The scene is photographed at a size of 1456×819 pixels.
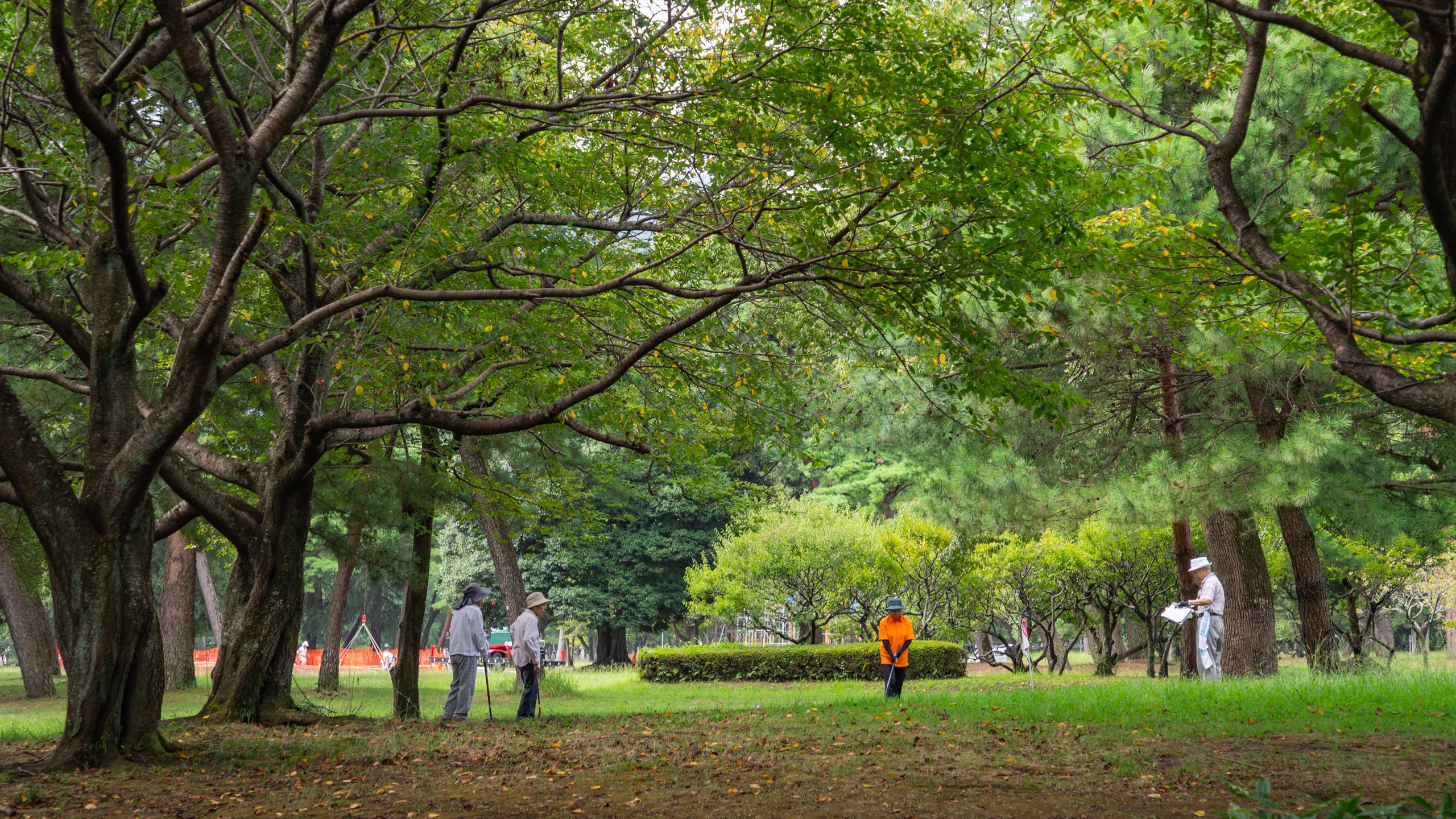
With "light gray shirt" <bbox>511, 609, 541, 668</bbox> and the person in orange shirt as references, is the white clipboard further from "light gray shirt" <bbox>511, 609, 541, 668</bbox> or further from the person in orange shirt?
"light gray shirt" <bbox>511, 609, 541, 668</bbox>

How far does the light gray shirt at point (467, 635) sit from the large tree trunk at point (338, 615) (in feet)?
10.9

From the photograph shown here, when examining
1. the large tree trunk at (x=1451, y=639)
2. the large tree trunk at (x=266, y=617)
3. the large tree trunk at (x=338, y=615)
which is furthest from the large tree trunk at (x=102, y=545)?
the large tree trunk at (x=1451, y=639)

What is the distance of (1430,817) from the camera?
2754mm

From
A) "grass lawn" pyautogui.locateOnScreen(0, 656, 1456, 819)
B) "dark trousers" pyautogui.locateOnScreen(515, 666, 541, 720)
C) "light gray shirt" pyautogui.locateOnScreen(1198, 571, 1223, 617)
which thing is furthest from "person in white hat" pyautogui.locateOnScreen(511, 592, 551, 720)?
"light gray shirt" pyautogui.locateOnScreen(1198, 571, 1223, 617)

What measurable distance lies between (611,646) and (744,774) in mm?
29143

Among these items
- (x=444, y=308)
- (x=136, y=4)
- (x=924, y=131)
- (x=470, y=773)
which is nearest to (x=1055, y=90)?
(x=924, y=131)

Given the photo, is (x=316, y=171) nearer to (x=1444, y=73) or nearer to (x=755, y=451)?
(x=1444, y=73)

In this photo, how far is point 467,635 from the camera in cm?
1059

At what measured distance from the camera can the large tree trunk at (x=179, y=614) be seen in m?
18.9

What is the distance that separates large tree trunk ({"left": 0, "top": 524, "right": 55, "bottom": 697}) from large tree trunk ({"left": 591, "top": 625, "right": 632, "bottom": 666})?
653 inches

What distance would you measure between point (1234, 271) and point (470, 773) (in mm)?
6678

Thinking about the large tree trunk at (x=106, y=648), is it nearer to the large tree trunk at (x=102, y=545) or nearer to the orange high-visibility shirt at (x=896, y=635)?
the large tree trunk at (x=102, y=545)

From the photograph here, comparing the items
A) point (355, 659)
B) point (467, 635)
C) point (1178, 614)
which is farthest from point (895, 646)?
point (355, 659)

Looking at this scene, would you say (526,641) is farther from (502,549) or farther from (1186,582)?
(1186,582)
